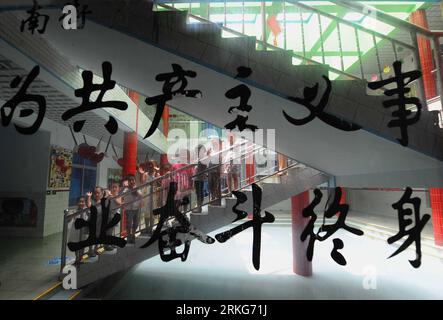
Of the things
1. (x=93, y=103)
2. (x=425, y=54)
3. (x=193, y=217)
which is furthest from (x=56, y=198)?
(x=425, y=54)

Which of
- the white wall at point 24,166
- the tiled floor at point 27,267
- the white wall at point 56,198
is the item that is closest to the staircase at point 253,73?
the tiled floor at point 27,267

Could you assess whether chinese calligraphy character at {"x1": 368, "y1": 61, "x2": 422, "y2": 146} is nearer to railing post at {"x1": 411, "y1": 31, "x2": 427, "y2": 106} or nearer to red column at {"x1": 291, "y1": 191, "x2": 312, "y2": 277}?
railing post at {"x1": 411, "y1": 31, "x2": 427, "y2": 106}

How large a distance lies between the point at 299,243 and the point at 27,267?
4296 millimetres

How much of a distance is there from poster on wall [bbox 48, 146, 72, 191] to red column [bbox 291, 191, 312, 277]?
5.62 meters

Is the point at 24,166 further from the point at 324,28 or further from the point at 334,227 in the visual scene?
the point at 324,28

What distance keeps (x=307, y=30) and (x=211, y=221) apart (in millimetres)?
5836

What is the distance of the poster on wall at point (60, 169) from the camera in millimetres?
5938

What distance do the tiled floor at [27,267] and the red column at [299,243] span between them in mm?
3632

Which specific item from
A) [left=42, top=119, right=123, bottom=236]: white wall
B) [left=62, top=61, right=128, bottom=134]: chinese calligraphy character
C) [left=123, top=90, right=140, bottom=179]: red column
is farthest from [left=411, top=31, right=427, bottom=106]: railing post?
[left=42, top=119, right=123, bottom=236]: white wall

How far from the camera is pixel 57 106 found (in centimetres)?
423

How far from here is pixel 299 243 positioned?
14.5 feet

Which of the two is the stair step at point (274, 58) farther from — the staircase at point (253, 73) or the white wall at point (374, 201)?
the white wall at point (374, 201)

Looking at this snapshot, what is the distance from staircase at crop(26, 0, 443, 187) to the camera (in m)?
1.87
